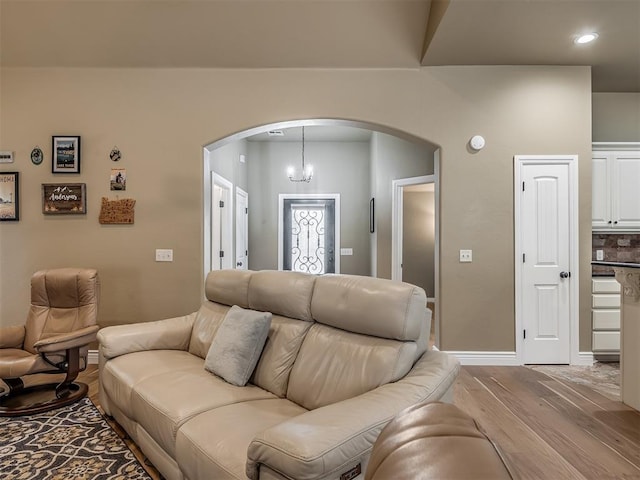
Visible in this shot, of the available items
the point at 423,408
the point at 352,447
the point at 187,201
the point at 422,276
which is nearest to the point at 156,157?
the point at 187,201

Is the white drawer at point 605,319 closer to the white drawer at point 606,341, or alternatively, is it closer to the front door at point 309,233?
the white drawer at point 606,341

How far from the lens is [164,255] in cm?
357

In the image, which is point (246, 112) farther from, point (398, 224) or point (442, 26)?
point (398, 224)

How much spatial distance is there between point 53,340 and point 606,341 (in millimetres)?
4900

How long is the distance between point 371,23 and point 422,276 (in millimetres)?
5080

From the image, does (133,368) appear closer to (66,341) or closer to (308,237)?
(66,341)

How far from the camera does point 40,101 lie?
11.7ft

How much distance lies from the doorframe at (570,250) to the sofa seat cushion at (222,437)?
9.10 feet

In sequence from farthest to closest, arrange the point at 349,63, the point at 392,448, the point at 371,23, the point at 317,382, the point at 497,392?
the point at 349,63 → the point at 371,23 → the point at 497,392 → the point at 317,382 → the point at 392,448

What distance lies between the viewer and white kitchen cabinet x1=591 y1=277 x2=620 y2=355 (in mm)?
3535

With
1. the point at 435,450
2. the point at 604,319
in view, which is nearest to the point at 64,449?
the point at 435,450

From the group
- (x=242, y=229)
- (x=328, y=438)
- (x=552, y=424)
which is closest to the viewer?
(x=328, y=438)

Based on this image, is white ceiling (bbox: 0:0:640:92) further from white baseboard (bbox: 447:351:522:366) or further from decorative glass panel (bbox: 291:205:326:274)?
decorative glass panel (bbox: 291:205:326:274)

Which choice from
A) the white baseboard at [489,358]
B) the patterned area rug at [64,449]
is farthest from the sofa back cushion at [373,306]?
the white baseboard at [489,358]
